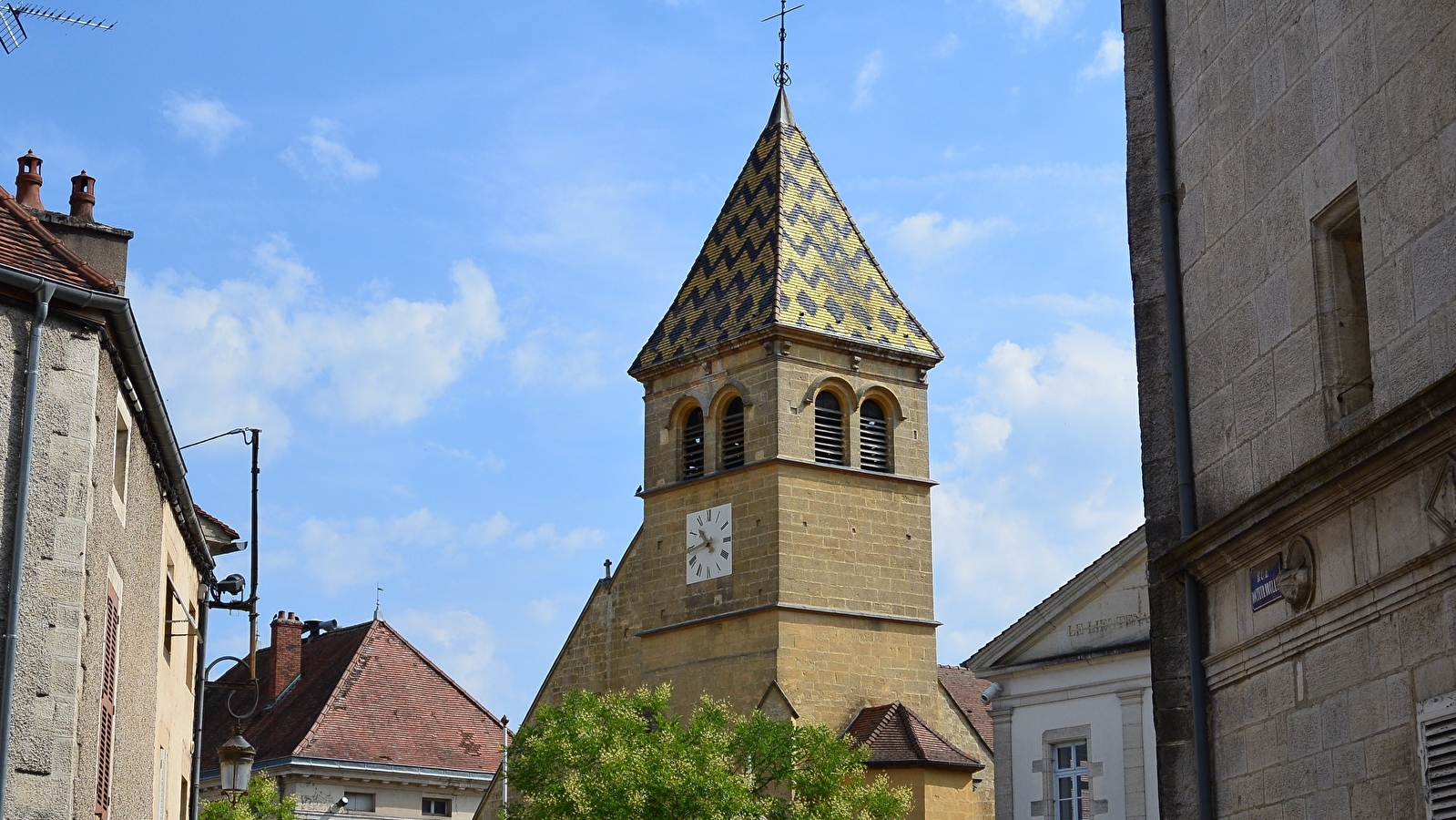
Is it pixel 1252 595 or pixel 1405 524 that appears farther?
pixel 1252 595

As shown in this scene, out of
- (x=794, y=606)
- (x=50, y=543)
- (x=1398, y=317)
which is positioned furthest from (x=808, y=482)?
(x=1398, y=317)

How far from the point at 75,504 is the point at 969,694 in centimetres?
3409

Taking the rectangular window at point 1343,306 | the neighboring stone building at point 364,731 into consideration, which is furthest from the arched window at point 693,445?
the rectangular window at point 1343,306

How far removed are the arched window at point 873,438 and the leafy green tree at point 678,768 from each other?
7031 millimetres

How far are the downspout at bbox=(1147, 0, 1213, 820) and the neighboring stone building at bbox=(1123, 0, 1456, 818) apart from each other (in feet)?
0.05

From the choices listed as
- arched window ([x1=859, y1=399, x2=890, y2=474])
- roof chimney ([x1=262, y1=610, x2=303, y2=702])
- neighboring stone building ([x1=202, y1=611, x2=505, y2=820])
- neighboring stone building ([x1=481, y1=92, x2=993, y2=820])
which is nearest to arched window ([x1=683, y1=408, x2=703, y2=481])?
neighboring stone building ([x1=481, y1=92, x2=993, y2=820])

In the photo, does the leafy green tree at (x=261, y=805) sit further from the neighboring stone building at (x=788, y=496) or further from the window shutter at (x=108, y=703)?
the window shutter at (x=108, y=703)

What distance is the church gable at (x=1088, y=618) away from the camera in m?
22.7

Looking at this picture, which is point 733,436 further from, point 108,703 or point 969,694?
point 108,703

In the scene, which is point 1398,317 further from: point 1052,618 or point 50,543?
point 1052,618

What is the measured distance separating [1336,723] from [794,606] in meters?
26.6

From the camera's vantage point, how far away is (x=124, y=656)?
15055mm

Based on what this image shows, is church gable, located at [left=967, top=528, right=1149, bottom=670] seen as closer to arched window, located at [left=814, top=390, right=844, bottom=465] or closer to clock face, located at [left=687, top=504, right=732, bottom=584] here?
clock face, located at [left=687, top=504, right=732, bottom=584]

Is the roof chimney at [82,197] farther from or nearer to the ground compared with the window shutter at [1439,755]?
farther from the ground
